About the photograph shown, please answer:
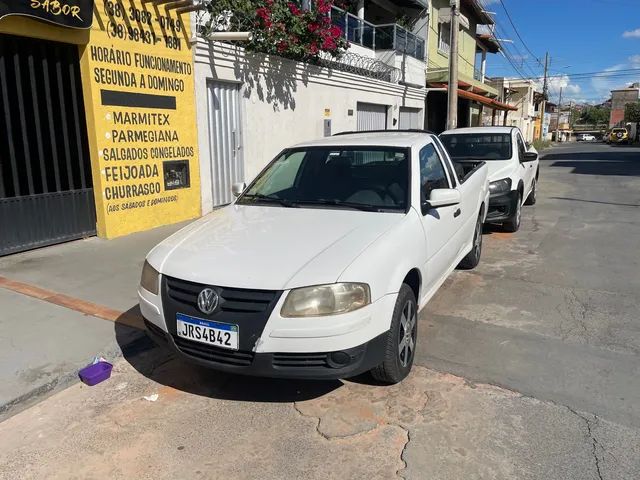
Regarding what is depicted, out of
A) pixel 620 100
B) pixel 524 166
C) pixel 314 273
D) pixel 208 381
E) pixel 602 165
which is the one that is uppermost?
pixel 620 100

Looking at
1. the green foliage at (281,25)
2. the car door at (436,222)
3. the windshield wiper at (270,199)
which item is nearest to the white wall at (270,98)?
the green foliage at (281,25)

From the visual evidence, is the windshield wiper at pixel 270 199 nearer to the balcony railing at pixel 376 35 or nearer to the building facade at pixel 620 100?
the balcony railing at pixel 376 35

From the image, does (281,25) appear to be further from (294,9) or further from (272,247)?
(272,247)

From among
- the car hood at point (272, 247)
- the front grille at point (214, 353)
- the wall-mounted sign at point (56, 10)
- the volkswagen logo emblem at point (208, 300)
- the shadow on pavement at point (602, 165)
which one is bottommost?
the shadow on pavement at point (602, 165)

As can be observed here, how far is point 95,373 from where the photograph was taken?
3762 millimetres

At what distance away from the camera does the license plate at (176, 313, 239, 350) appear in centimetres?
301

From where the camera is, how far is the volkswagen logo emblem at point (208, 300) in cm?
303

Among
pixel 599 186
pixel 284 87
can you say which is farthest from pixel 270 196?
pixel 599 186

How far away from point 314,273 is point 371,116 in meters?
13.2

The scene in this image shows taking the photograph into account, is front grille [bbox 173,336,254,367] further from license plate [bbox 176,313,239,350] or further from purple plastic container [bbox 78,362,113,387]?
purple plastic container [bbox 78,362,113,387]

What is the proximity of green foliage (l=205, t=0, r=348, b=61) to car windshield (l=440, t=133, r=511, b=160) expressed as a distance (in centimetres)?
335

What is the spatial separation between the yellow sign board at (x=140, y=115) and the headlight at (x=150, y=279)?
4.19 m

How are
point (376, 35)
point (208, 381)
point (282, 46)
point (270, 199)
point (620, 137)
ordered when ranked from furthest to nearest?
point (620, 137) < point (376, 35) < point (282, 46) < point (270, 199) < point (208, 381)

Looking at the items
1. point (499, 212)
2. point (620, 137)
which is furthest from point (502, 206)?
point (620, 137)
